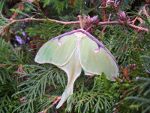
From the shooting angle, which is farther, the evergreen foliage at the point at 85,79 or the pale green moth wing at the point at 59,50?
the pale green moth wing at the point at 59,50

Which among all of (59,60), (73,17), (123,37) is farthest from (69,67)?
(73,17)

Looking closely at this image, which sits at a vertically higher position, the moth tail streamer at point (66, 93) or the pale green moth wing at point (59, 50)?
the pale green moth wing at point (59, 50)

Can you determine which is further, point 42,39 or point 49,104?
point 42,39

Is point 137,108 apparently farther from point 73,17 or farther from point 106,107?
point 73,17

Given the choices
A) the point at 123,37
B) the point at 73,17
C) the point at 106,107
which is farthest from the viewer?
the point at 73,17

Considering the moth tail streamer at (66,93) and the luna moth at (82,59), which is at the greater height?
the luna moth at (82,59)
